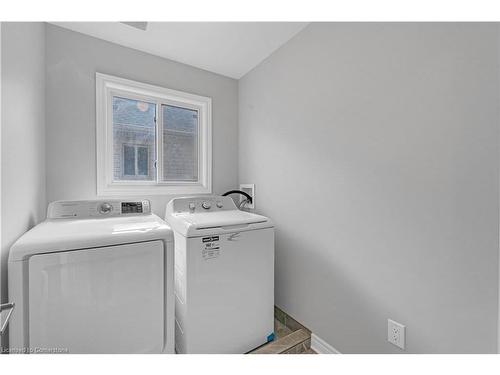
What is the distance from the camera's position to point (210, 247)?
1311 mm

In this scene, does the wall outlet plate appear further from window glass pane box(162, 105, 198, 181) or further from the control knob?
the control knob

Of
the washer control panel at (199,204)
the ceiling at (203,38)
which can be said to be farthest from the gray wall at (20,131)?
the washer control panel at (199,204)

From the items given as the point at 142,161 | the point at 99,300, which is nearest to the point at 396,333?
the point at 99,300

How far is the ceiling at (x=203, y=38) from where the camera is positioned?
1.58 m

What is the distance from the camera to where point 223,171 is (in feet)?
7.54

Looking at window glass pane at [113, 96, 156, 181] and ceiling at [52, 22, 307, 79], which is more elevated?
ceiling at [52, 22, 307, 79]

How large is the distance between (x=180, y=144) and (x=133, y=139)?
1.39 feet

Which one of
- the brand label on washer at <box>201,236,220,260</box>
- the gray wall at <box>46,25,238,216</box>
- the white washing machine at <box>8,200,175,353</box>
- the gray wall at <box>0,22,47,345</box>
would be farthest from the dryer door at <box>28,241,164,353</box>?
the gray wall at <box>46,25,238,216</box>

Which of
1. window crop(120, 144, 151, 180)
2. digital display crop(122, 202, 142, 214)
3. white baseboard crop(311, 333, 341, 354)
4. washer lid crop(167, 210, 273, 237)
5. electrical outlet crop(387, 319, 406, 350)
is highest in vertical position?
window crop(120, 144, 151, 180)

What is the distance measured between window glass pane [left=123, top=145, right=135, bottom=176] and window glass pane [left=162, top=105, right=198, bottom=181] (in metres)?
0.27

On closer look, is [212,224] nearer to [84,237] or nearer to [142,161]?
[84,237]

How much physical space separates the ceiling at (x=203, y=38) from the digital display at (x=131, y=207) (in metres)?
1.31

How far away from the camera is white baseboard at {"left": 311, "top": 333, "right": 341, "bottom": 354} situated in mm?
1398

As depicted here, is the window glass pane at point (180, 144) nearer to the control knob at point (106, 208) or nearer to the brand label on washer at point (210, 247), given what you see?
the control knob at point (106, 208)
